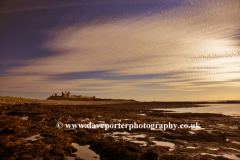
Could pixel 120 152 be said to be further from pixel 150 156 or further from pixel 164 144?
pixel 164 144

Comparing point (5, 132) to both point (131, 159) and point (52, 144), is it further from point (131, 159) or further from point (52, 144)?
point (131, 159)

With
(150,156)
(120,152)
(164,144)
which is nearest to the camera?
(150,156)

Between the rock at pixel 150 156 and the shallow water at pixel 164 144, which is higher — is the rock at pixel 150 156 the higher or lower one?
the higher one

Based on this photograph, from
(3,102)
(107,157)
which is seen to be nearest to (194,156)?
(107,157)

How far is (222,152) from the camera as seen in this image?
6.58 meters

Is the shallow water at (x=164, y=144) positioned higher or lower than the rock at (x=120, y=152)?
lower

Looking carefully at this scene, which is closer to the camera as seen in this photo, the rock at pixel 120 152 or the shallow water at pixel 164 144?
the rock at pixel 120 152

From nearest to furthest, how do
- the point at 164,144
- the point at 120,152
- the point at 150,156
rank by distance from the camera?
the point at 150,156 < the point at 120,152 < the point at 164,144

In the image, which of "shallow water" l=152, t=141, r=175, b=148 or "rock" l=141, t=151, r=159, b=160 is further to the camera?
"shallow water" l=152, t=141, r=175, b=148

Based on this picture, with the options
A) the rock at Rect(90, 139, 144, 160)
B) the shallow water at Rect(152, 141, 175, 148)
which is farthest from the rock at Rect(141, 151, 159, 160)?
the shallow water at Rect(152, 141, 175, 148)

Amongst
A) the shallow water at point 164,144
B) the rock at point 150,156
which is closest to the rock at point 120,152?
the rock at point 150,156

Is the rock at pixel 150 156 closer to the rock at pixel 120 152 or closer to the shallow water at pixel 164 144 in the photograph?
the rock at pixel 120 152

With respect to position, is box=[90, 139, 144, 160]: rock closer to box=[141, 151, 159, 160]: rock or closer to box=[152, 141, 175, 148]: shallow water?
box=[141, 151, 159, 160]: rock

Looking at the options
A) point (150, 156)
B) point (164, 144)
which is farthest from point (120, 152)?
point (164, 144)
